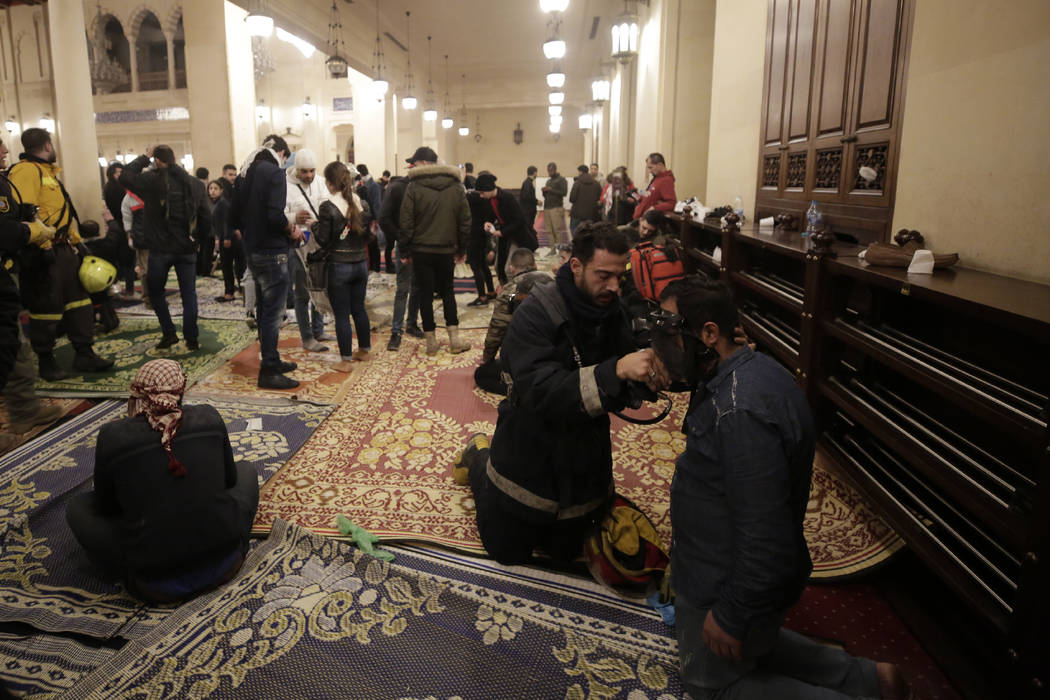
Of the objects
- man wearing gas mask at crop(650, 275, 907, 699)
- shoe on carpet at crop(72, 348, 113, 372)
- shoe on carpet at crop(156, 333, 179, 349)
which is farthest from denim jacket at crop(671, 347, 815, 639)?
shoe on carpet at crop(156, 333, 179, 349)

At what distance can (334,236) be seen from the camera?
528 centimetres

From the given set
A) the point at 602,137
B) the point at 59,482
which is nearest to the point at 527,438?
the point at 59,482

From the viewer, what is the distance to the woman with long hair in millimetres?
5273

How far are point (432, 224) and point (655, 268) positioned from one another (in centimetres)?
202

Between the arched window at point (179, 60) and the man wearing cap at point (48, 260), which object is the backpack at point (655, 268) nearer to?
the man wearing cap at point (48, 260)

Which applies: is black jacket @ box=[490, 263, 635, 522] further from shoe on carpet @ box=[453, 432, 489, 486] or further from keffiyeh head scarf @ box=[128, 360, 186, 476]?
keffiyeh head scarf @ box=[128, 360, 186, 476]

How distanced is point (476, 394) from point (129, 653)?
3.13m

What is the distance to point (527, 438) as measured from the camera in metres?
2.54

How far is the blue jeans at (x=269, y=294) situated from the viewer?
496 cm

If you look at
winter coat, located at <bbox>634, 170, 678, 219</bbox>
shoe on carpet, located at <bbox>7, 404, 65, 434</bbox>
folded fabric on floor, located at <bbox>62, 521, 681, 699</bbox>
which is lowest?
folded fabric on floor, located at <bbox>62, 521, 681, 699</bbox>

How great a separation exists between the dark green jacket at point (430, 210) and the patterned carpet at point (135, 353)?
2004 millimetres

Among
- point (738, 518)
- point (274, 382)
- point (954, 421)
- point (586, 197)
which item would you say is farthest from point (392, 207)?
point (586, 197)

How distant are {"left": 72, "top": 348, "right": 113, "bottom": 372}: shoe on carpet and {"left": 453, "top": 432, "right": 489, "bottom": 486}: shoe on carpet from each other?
3556 millimetres

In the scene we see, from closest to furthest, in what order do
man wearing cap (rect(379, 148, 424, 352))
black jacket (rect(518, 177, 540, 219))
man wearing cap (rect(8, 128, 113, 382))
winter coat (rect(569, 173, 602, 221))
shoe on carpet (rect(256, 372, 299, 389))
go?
man wearing cap (rect(8, 128, 113, 382))
shoe on carpet (rect(256, 372, 299, 389))
man wearing cap (rect(379, 148, 424, 352))
black jacket (rect(518, 177, 540, 219))
winter coat (rect(569, 173, 602, 221))
